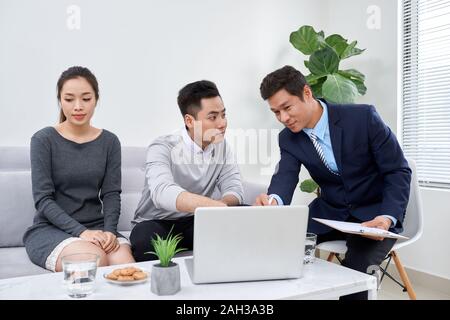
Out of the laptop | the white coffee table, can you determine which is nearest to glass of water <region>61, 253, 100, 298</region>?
the white coffee table

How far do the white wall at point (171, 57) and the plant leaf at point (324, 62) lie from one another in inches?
17.2

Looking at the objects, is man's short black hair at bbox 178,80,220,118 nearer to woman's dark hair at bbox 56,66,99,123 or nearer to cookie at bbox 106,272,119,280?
woman's dark hair at bbox 56,66,99,123

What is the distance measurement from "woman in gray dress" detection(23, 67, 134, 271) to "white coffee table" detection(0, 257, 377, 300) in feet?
1.47

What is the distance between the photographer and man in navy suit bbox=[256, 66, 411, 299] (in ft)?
5.66

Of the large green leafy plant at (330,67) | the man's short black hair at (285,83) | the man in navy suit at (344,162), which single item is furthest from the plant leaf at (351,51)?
the man's short black hair at (285,83)

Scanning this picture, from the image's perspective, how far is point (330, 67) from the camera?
2.74 m

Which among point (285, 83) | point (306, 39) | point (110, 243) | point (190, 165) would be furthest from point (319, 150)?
point (306, 39)

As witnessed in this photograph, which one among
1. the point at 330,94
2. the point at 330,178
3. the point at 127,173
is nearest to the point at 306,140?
the point at 330,178

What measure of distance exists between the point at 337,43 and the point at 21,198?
217cm

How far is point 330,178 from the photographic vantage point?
1.88 meters

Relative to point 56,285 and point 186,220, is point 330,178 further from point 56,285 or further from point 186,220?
point 56,285

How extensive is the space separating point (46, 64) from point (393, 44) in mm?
2243

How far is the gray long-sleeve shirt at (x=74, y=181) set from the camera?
1.72m

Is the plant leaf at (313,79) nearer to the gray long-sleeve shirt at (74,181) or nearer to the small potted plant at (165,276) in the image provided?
the gray long-sleeve shirt at (74,181)
